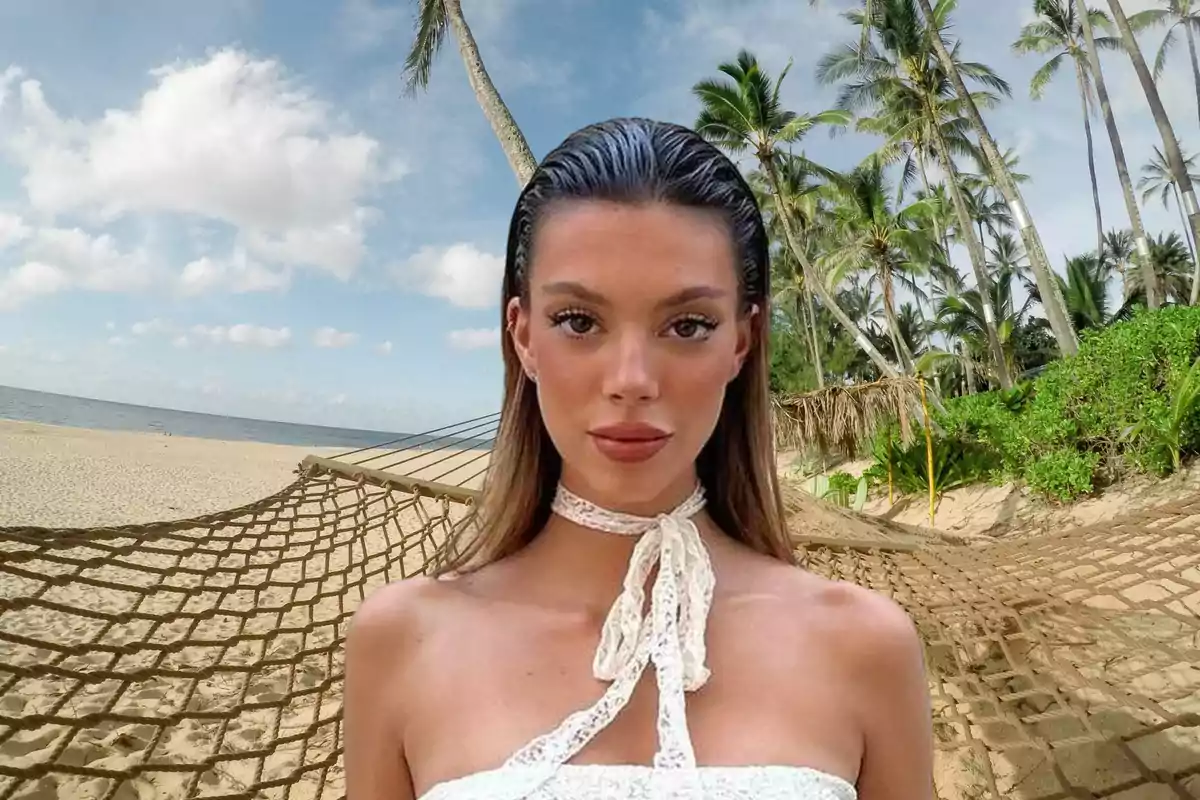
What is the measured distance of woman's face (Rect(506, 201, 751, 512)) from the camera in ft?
2.48

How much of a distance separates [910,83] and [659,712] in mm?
15532

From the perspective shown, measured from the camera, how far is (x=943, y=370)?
70.6 feet

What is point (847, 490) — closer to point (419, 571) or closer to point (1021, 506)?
point (1021, 506)

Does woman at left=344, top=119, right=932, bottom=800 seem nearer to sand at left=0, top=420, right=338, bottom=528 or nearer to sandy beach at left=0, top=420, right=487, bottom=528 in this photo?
sandy beach at left=0, top=420, right=487, bottom=528

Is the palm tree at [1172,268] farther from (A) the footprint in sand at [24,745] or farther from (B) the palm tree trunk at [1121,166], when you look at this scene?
(A) the footprint in sand at [24,745]

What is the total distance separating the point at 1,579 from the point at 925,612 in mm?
5747

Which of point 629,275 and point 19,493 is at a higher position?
point 629,275

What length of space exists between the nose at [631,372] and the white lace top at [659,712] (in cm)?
17

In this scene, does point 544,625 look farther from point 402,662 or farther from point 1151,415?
point 1151,415

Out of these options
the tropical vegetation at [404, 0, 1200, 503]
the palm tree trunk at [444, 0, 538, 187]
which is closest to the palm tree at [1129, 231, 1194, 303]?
the tropical vegetation at [404, 0, 1200, 503]

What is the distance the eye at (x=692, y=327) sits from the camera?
777 millimetres

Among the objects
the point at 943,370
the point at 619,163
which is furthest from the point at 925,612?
the point at 943,370

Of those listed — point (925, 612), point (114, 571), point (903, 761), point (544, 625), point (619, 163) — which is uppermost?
point (619, 163)

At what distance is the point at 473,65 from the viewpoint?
6.30 metres
